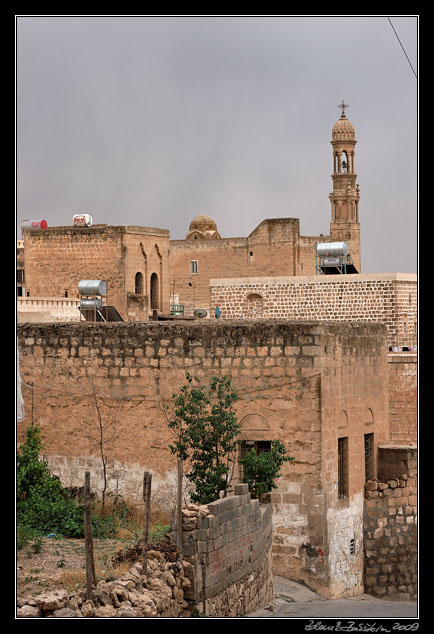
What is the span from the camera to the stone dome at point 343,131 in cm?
5394

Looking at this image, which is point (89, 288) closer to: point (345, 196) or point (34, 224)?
point (34, 224)

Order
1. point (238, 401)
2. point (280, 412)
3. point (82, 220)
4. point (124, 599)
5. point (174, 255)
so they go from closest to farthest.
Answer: point (124, 599) → point (280, 412) → point (238, 401) → point (82, 220) → point (174, 255)

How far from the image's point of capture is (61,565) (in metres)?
11.3

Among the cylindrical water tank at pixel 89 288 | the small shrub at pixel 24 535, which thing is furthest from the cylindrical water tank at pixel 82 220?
the small shrub at pixel 24 535

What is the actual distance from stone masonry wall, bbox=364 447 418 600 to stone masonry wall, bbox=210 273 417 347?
8010 mm

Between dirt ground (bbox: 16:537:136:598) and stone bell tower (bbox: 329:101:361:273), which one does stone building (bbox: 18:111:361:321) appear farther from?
dirt ground (bbox: 16:537:136:598)

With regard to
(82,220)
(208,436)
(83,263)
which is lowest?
(208,436)

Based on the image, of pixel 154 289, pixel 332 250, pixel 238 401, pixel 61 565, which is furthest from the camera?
pixel 154 289

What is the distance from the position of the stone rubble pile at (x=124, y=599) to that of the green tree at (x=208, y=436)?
9.63 ft

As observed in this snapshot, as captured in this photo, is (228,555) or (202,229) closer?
(228,555)

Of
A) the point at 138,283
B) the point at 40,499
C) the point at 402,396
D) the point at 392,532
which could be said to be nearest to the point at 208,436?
the point at 40,499

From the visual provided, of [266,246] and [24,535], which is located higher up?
[266,246]

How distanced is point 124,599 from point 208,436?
180 inches

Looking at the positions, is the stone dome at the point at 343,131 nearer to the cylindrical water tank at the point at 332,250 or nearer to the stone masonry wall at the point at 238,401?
the cylindrical water tank at the point at 332,250
